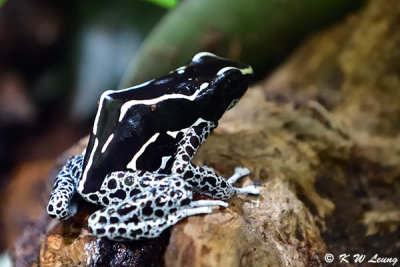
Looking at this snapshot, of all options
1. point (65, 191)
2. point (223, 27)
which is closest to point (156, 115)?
point (65, 191)

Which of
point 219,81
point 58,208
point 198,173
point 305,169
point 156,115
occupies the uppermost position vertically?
point 219,81

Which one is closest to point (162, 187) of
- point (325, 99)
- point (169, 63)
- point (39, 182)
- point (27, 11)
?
point (169, 63)

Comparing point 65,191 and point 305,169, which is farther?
point 305,169

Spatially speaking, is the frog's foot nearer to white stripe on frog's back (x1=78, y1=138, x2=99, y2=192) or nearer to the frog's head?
the frog's head

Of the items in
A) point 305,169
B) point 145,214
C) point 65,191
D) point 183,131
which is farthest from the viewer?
point 305,169

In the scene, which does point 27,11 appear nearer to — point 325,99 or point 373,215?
point 325,99

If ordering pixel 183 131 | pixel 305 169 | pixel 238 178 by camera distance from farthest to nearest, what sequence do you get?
pixel 305 169, pixel 238 178, pixel 183 131

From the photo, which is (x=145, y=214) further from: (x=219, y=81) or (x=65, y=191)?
(x=219, y=81)
